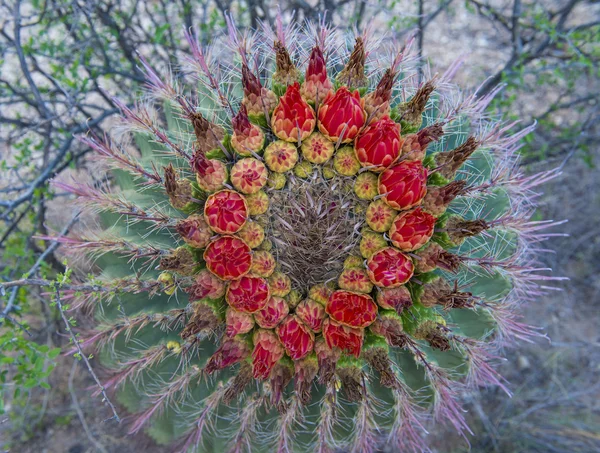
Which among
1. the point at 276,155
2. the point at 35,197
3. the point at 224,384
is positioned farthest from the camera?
the point at 35,197

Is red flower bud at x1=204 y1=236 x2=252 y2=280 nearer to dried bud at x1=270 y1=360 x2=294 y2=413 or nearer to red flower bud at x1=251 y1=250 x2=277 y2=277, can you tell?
red flower bud at x1=251 y1=250 x2=277 y2=277

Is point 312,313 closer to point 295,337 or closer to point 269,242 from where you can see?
point 295,337

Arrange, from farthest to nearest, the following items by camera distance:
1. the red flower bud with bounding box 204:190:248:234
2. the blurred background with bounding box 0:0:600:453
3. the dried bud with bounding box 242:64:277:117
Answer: the blurred background with bounding box 0:0:600:453
the dried bud with bounding box 242:64:277:117
the red flower bud with bounding box 204:190:248:234

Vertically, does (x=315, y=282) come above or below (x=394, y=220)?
below

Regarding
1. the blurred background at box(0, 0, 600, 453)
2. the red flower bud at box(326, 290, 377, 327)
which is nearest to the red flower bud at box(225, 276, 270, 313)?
the red flower bud at box(326, 290, 377, 327)

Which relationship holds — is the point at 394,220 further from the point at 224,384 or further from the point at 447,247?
the point at 224,384

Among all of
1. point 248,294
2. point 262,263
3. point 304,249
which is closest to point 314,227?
point 304,249

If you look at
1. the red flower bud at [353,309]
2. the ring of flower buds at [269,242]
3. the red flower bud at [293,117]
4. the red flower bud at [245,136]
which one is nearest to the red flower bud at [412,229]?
the ring of flower buds at [269,242]

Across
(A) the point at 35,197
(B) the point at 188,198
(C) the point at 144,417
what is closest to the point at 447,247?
(B) the point at 188,198
